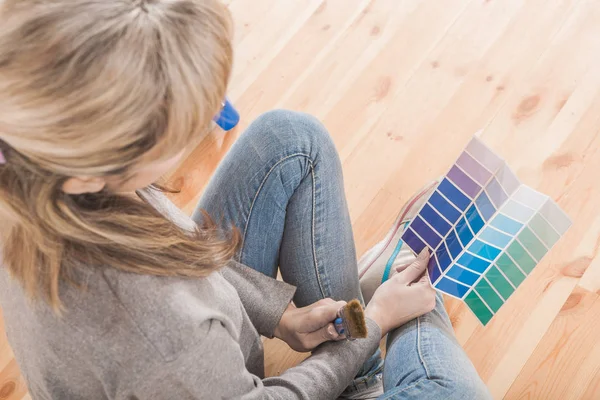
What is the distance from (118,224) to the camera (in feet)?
1.93

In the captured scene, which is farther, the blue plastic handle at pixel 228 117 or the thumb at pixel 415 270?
the blue plastic handle at pixel 228 117

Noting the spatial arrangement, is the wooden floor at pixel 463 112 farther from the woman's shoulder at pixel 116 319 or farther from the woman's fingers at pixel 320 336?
the woman's shoulder at pixel 116 319

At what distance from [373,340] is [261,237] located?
0.74 ft

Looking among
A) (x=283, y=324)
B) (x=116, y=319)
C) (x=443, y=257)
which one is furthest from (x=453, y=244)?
(x=116, y=319)

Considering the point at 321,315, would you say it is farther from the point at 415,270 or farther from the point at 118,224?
the point at 118,224

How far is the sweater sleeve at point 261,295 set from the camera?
87 centimetres

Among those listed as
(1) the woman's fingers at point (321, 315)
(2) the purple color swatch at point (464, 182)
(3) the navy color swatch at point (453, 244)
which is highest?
(2) the purple color swatch at point (464, 182)

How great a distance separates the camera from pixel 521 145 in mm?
1325

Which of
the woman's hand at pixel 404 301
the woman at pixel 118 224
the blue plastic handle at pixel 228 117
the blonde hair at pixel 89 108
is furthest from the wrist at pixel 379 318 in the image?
the blue plastic handle at pixel 228 117

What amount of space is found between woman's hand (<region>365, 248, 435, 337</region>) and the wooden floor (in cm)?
29

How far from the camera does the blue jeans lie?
0.88m

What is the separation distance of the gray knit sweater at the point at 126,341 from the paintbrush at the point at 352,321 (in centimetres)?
20

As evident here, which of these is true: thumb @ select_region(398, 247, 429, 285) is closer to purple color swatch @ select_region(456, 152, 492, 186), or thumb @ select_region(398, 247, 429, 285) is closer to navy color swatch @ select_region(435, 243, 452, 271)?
navy color swatch @ select_region(435, 243, 452, 271)

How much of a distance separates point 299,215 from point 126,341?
0.39m
